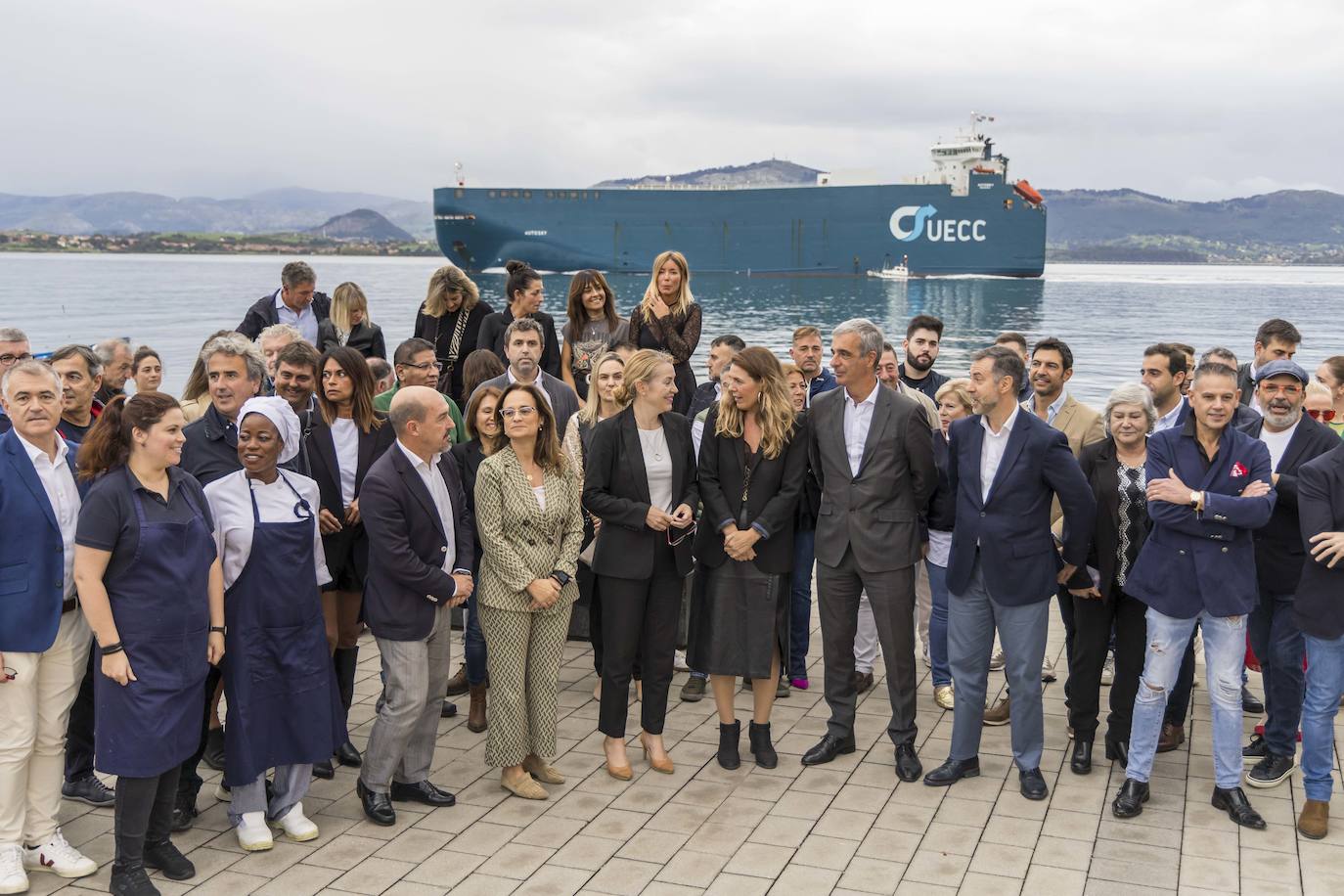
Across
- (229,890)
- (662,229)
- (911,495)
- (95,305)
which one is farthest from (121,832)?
(662,229)

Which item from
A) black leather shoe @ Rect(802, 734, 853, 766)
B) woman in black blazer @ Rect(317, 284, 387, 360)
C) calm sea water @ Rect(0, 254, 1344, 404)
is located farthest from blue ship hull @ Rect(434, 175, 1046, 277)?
black leather shoe @ Rect(802, 734, 853, 766)

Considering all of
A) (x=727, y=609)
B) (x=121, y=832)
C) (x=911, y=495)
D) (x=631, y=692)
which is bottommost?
(x=631, y=692)

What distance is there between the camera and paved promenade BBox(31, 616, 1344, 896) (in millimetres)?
3740

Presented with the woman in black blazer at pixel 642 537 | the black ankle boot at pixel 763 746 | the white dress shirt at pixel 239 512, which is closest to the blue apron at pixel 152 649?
the white dress shirt at pixel 239 512

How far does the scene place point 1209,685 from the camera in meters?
4.33

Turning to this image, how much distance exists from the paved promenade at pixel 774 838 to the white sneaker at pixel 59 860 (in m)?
0.05

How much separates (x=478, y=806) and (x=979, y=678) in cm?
214

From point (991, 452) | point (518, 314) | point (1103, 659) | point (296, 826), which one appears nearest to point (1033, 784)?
point (1103, 659)

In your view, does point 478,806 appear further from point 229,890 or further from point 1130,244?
point 1130,244

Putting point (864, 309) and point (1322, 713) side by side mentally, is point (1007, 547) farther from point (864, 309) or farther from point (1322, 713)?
point (864, 309)

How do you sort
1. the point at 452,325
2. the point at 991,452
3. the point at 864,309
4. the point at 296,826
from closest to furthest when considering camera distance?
the point at 296,826 → the point at 991,452 → the point at 452,325 → the point at 864,309

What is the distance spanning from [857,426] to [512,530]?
1.53 meters

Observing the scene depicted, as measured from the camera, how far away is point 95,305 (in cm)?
4922

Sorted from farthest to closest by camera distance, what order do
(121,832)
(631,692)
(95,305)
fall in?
(95,305), (631,692), (121,832)
